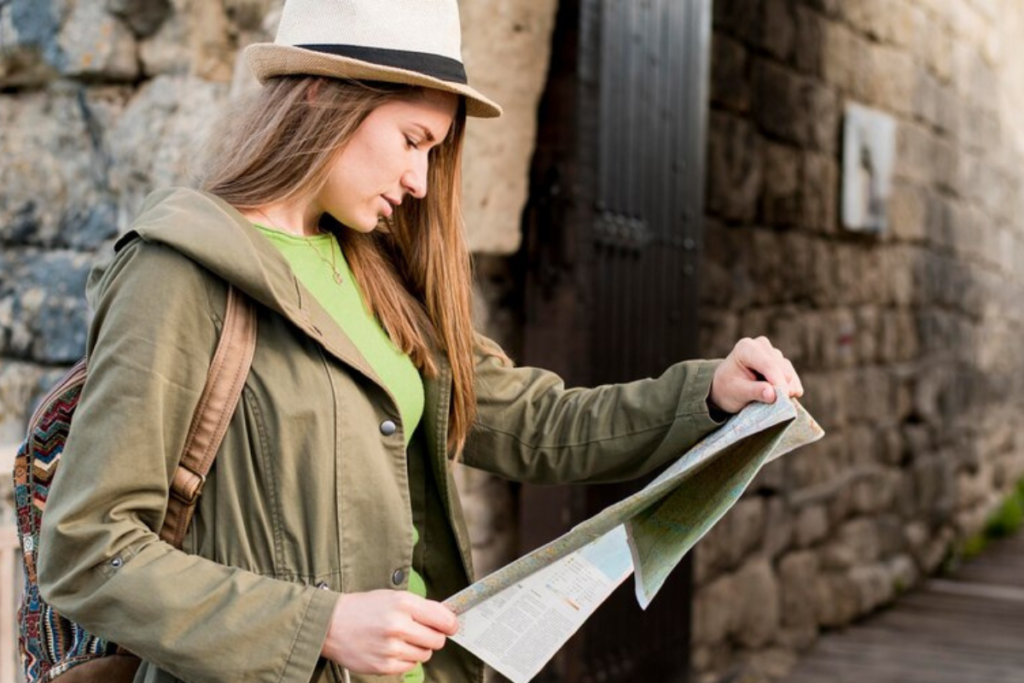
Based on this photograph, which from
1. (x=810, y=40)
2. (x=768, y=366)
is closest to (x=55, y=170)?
(x=768, y=366)

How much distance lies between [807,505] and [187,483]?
444cm

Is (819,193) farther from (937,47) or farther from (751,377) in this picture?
(751,377)

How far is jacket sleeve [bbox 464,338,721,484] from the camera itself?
190 cm

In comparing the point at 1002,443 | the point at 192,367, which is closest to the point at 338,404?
the point at 192,367

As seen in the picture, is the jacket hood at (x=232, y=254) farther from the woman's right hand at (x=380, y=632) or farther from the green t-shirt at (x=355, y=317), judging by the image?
the woman's right hand at (x=380, y=632)

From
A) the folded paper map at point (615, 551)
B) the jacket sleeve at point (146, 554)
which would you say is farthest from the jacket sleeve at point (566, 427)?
the jacket sleeve at point (146, 554)

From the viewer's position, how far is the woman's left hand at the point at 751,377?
5.78 ft

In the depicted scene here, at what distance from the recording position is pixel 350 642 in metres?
1.41

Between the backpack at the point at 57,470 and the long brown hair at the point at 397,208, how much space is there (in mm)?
184

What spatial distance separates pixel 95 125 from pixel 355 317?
5.00ft

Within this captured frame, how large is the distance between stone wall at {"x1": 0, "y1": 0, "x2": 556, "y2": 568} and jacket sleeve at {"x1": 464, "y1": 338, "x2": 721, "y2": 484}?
1137mm

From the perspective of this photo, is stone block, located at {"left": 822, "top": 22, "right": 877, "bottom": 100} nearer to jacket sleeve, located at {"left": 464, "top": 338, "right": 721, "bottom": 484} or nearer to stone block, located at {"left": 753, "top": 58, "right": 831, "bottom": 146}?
stone block, located at {"left": 753, "top": 58, "right": 831, "bottom": 146}

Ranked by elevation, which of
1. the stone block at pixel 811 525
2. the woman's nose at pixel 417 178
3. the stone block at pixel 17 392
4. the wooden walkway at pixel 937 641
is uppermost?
the woman's nose at pixel 417 178

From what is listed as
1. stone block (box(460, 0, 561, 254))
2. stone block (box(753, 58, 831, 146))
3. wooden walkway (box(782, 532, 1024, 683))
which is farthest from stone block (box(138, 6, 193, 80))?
wooden walkway (box(782, 532, 1024, 683))
